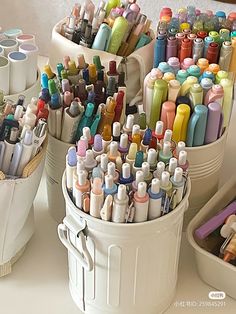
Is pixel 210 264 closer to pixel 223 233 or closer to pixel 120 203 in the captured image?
pixel 223 233

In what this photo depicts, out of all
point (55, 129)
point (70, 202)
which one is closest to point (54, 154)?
point (55, 129)

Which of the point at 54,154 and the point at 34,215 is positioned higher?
the point at 54,154

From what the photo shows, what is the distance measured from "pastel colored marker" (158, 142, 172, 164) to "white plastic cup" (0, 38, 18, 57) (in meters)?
0.33

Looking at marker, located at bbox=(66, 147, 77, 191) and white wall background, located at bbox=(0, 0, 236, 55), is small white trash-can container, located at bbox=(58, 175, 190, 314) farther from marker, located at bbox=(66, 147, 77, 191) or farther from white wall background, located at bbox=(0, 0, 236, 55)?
white wall background, located at bbox=(0, 0, 236, 55)

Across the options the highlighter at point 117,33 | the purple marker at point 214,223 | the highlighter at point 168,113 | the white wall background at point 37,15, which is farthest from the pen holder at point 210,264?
the white wall background at point 37,15

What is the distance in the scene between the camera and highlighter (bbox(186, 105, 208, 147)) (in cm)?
79

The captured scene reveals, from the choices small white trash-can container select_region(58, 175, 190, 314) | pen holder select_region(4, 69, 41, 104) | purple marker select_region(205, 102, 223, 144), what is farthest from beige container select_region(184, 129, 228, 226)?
pen holder select_region(4, 69, 41, 104)

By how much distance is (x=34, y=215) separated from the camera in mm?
891

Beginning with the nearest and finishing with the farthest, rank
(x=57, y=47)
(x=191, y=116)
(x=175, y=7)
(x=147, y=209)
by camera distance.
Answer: (x=147, y=209)
(x=191, y=116)
(x=57, y=47)
(x=175, y=7)

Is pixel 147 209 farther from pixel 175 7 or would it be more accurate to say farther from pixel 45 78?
pixel 175 7

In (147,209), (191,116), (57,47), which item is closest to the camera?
(147,209)

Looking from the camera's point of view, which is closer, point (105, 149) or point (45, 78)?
point (105, 149)

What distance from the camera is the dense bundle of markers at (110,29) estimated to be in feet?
3.08

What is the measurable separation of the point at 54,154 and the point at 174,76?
0.18 m
